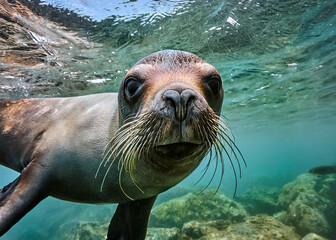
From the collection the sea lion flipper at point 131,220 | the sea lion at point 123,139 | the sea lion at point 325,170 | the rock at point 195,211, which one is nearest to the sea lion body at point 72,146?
the sea lion at point 123,139

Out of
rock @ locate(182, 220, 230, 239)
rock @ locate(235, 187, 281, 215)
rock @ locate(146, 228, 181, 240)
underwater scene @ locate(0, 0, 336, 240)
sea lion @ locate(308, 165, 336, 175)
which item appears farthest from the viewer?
sea lion @ locate(308, 165, 336, 175)

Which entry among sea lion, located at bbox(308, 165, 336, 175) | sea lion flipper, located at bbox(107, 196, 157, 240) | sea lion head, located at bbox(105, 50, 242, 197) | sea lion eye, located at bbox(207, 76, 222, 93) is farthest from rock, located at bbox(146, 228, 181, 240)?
sea lion, located at bbox(308, 165, 336, 175)

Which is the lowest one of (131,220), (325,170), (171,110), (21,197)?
(325,170)

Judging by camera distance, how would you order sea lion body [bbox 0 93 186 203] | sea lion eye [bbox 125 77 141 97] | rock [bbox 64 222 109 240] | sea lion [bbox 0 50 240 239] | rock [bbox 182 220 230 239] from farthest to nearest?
rock [bbox 64 222 109 240], rock [bbox 182 220 230 239], sea lion body [bbox 0 93 186 203], sea lion eye [bbox 125 77 141 97], sea lion [bbox 0 50 240 239]

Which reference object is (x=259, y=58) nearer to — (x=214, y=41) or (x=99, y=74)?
(x=214, y=41)

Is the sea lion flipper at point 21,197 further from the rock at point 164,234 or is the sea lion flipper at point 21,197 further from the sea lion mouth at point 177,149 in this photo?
the rock at point 164,234

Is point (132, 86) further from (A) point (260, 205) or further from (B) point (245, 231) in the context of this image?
(A) point (260, 205)

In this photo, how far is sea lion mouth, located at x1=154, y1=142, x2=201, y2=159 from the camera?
1565mm

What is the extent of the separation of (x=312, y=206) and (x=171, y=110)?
390 inches

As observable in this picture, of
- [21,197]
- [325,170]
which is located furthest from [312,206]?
[21,197]

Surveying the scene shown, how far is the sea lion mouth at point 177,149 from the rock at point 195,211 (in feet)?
32.3

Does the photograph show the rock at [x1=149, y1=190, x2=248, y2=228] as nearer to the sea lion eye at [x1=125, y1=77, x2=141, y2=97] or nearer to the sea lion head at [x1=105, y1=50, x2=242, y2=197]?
the sea lion head at [x1=105, y1=50, x2=242, y2=197]

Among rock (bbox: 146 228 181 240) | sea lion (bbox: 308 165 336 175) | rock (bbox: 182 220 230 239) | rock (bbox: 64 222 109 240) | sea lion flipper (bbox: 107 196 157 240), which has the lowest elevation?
rock (bbox: 64 222 109 240)

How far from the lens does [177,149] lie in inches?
62.1
